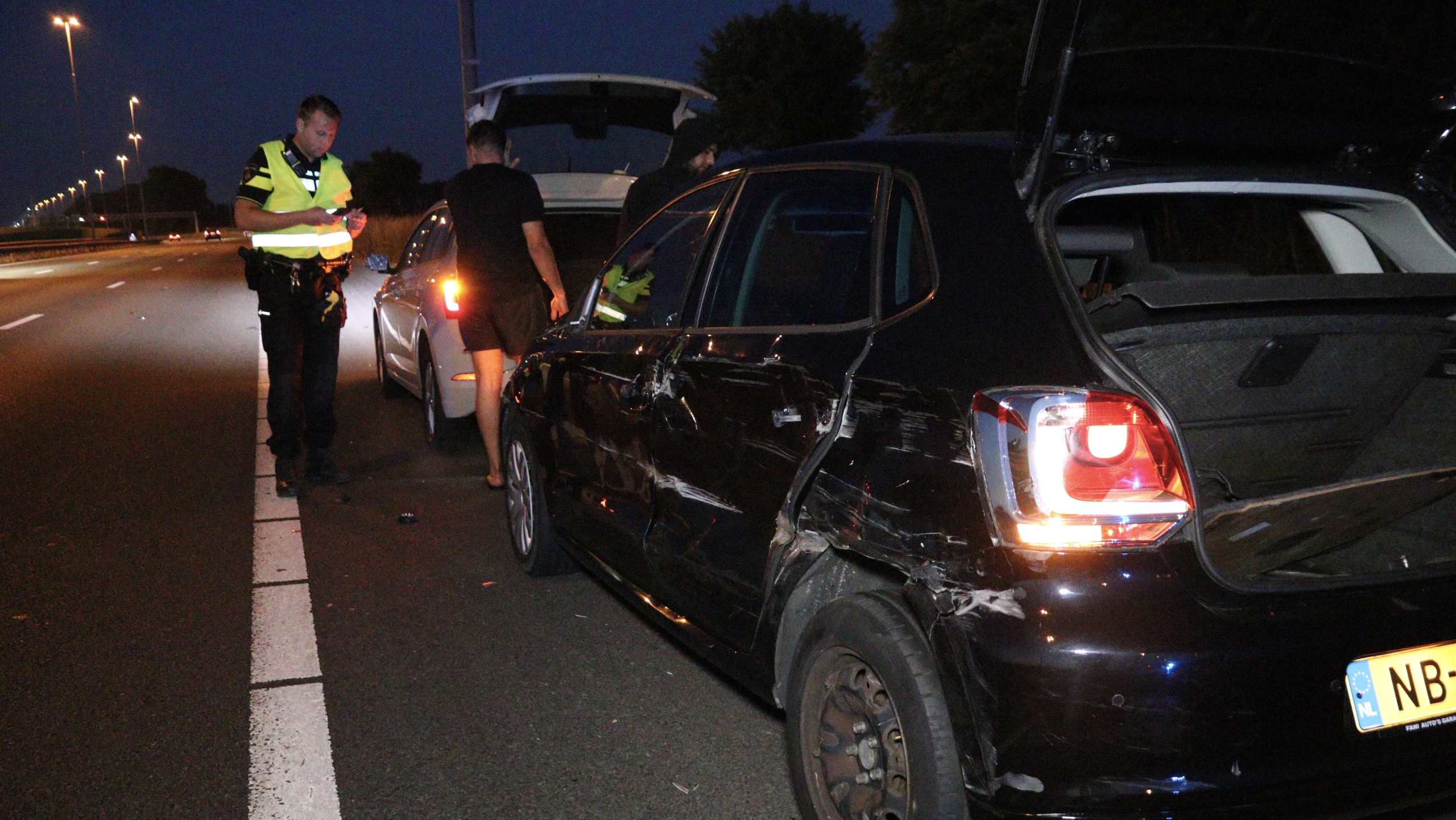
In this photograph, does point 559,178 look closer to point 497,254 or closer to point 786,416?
point 497,254

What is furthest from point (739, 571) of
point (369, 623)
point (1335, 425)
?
point (369, 623)

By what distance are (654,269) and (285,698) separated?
1.90 meters

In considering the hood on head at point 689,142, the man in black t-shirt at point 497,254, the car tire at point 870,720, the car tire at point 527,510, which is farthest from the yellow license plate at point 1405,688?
the hood on head at point 689,142

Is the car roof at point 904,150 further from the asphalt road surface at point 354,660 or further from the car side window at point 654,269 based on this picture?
the asphalt road surface at point 354,660

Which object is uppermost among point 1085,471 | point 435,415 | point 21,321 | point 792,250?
point 792,250

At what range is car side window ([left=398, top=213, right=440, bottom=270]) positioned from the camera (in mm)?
8453

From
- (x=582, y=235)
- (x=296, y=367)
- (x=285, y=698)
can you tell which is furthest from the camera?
(x=582, y=235)

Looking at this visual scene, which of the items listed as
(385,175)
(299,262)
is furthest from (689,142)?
(385,175)

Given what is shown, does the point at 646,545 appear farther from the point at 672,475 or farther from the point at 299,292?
the point at 299,292

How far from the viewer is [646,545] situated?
149 inches

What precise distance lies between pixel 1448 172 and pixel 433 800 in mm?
7189

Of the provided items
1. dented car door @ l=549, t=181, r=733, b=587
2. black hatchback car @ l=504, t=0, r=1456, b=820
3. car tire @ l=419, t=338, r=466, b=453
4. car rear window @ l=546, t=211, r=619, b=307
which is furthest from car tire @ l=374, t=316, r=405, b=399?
black hatchback car @ l=504, t=0, r=1456, b=820

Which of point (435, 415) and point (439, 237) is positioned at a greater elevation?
point (439, 237)

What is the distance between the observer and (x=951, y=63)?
81.4 ft
